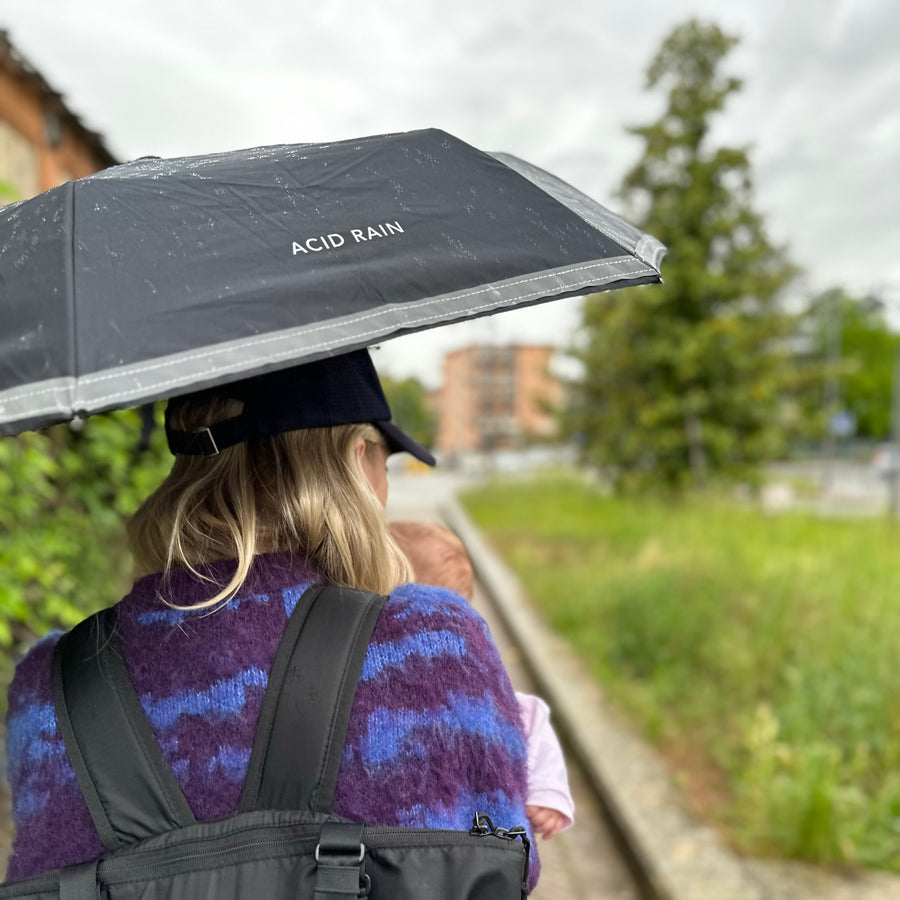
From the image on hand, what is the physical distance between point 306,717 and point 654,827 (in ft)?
10.5

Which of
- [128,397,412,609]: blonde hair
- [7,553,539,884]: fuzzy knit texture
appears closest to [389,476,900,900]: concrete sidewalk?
[128,397,412,609]: blonde hair

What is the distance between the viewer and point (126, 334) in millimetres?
996

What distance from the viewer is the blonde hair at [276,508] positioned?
1214 mm

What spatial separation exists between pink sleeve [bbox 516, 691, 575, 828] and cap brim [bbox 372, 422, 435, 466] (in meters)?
0.52

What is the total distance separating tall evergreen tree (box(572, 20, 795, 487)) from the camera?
13.7m

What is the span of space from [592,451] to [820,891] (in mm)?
13385

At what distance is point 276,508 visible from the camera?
4.06ft

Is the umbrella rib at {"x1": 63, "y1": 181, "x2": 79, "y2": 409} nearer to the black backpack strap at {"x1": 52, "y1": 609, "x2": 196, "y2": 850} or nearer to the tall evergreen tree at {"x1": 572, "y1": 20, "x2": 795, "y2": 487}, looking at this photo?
the black backpack strap at {"x1": 52, "y1": 609, "x2": 196, "y2": 850}

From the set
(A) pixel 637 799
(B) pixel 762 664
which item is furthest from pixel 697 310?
(A) pixel 637 799

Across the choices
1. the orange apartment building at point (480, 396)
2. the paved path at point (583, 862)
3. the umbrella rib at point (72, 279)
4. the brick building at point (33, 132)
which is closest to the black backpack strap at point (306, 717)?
the umbrella rib at point (72, 279)

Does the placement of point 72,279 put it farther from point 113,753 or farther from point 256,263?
point 113,753

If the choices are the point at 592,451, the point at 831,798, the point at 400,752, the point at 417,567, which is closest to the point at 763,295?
the point at 592,451

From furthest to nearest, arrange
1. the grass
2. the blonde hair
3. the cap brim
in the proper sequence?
1. the grass
2. the cap brim
3. the blonde hair

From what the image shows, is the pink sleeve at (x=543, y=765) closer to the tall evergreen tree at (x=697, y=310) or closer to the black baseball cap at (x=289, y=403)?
the black baseball cap at (x=289, y=403)
